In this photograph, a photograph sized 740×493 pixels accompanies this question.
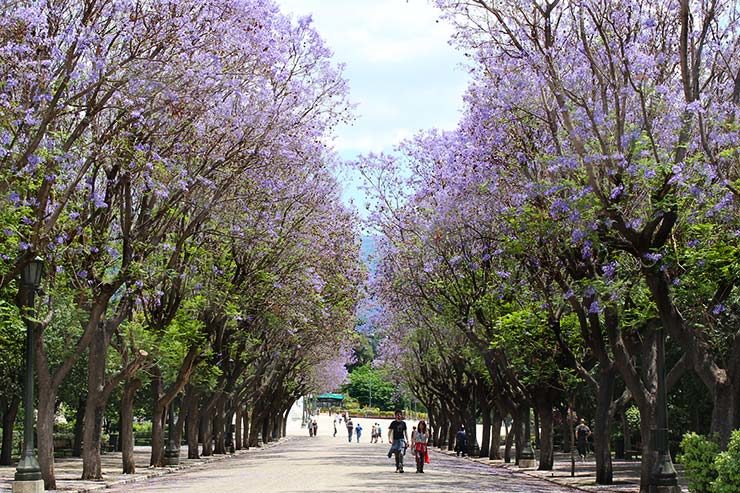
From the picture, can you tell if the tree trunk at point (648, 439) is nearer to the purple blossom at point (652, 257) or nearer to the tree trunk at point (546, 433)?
the purple blossom at point (652, 257)

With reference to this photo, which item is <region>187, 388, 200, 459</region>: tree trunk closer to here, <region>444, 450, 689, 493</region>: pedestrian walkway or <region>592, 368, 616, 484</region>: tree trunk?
<region>444, 450, 689, 493</region>: pedestrian walkway

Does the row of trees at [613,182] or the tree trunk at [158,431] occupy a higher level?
the row of trees at [613,182]

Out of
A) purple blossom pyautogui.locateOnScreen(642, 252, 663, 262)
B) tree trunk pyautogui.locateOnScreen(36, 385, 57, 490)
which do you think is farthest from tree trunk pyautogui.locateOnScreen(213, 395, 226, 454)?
purple blossom pyautogui.locateOnScreen(642, 252, 663, 262)

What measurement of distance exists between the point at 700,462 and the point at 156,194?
12690 millimetres

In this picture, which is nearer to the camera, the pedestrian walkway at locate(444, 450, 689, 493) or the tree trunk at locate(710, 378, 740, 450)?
the tree trunk at locate(710, 378, 740, 450)

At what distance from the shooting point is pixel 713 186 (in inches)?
664

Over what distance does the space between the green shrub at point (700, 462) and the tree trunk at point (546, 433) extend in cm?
1651

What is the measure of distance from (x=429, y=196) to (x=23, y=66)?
1734cm

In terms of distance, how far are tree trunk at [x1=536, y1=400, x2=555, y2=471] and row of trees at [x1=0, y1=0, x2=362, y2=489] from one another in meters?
8.30

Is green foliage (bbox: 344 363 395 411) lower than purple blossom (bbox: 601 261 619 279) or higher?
lower

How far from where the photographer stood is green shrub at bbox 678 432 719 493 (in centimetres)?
1717

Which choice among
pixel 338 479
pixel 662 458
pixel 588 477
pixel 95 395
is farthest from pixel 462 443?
pixel 662 458

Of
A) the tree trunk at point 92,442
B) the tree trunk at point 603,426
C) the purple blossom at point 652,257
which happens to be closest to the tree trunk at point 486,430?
the tree trunk at point 603,426

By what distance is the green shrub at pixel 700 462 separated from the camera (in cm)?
1717
